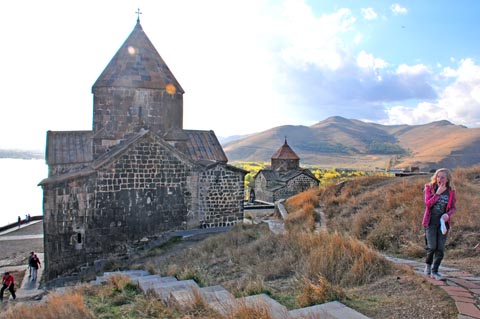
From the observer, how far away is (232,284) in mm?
4992

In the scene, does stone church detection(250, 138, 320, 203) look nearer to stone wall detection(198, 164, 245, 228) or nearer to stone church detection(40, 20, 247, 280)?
stone church detection(40, 20, 247, 280)

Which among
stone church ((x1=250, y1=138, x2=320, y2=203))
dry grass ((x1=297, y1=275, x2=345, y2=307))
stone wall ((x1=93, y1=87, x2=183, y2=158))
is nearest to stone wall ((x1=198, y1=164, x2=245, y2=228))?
stone wall ((x1=93, y1=87, x2=183, y2=158))

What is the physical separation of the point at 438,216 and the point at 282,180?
79.0 ft

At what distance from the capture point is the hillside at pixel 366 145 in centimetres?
9050

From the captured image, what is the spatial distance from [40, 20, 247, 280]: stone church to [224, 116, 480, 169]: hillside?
2849 inches

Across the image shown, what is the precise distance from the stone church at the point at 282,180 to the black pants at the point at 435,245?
917 inches

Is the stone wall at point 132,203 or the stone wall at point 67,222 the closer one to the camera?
the stone wall at point 67,222

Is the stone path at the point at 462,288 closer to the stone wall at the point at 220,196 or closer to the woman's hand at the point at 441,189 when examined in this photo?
the woman's hand at the point at 441,189

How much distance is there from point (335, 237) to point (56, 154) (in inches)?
394

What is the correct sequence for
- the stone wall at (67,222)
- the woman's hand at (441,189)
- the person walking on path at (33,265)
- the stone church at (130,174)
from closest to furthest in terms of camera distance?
the woman's hand at (441,189) < the stone wall at (67,222) < the stone church at (130,174) < the person walking on path at (33,265)

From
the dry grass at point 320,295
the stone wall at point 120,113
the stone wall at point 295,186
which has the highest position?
the stone wall at point 120,113

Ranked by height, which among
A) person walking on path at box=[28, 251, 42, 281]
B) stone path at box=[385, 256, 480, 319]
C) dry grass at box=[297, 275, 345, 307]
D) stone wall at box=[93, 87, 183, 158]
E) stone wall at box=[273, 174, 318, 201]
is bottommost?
person walking on path at box=[28, 251, 42, 281]

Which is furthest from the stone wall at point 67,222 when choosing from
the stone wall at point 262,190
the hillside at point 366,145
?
the hillside at point 366,145

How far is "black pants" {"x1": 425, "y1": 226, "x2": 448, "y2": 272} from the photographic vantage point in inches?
170
